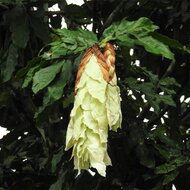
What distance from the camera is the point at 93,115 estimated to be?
794 millimetres

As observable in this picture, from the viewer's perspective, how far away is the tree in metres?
1.65

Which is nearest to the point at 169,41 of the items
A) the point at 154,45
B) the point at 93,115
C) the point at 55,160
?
the point at 154,45

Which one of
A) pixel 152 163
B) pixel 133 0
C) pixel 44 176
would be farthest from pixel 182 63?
pixel 44 176

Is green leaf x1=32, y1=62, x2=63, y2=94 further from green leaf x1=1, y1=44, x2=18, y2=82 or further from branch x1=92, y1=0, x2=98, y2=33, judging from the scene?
branch x1=92, y1=0, x2=98, y2=33

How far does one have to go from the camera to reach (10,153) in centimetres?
207

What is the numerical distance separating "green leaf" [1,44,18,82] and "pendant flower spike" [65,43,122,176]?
802 millimetres

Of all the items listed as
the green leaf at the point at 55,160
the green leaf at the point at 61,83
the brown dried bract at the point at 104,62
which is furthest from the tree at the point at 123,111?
the brown dried bract at the point at 104,62

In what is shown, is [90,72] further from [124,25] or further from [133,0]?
[133,0]

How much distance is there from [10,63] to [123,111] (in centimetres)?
37

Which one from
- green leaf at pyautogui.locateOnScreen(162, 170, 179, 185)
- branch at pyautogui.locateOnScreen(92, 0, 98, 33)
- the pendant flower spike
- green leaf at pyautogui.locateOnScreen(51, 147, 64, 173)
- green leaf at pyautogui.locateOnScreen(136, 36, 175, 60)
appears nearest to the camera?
the pendant flower spike

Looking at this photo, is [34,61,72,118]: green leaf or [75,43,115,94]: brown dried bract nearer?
[75,43,115,94]: brown dried bract

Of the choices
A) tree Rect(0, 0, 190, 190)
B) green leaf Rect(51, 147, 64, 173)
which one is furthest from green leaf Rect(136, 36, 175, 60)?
green leaf Rect(51, 147, 64, 173)

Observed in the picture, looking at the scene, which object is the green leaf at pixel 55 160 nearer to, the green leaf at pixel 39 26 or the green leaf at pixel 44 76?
the green leaf at pixel 39 26

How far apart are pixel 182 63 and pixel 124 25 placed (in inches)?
42.4
